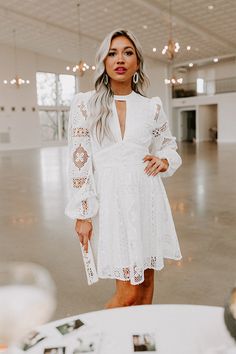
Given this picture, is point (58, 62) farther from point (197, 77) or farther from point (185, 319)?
point (185, 319)

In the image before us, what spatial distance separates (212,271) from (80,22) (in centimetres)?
1670

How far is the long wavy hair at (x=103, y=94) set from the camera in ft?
5.79

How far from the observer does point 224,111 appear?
26.8m

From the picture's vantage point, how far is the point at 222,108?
26.8m

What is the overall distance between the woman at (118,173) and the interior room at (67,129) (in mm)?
177

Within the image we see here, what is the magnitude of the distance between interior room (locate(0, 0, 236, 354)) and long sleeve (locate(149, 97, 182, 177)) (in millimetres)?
173

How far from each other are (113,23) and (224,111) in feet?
40.0

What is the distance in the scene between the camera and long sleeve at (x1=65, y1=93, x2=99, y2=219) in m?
1.81

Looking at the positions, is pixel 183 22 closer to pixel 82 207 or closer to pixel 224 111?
pixel 224 111

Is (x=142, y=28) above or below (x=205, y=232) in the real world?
above

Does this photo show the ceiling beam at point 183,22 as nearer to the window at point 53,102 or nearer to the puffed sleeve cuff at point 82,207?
the window at point 53,102

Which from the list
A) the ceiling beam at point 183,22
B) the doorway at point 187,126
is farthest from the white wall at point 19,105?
the doorway at point 187,126

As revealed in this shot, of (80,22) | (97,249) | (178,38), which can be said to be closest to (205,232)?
(97,249)

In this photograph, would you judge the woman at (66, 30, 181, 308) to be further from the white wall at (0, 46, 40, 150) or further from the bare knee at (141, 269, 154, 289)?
the white wall at (0, 46, 40, 150)
